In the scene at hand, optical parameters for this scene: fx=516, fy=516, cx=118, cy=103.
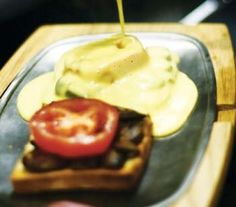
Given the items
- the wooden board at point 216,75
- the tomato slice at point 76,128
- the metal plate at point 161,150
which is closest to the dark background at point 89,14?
the wooden board at point 216,75

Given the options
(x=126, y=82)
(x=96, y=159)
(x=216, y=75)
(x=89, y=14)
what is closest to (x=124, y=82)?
(x=126, y=82)

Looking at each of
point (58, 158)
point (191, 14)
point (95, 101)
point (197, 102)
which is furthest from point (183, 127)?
point (191, 14)

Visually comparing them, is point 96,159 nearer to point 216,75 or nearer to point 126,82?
point 126,82

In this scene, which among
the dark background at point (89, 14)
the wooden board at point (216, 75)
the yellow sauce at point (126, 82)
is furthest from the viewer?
the dark background at point (89, 14)

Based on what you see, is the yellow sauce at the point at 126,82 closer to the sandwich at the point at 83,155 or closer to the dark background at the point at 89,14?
the sandwich at the point at 83,155

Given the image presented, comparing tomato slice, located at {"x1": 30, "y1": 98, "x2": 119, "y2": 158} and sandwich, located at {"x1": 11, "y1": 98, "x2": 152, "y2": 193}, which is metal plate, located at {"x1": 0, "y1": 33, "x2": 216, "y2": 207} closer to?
sandwich, located at {"x1": 11, "y1": 98, "x2": 152, "y2": 193}

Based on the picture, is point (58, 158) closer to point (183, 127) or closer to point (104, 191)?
point (104, 191)
